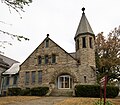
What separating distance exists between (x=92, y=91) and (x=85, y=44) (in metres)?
8.63

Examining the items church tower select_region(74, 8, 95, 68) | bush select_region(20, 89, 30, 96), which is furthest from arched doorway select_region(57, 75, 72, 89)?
bush select_region(20, 89, 30, 96)

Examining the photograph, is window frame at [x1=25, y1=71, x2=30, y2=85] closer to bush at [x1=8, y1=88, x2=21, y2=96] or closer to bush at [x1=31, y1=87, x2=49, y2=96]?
bush at [x1=8, y1=88, x2=21, y2=96]

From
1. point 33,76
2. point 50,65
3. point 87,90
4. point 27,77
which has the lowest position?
point 87,90

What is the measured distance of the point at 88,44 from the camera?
1221 inches

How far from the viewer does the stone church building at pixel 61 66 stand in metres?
29.2

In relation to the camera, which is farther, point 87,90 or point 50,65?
point 50,65

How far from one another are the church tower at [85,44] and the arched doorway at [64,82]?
3161mm

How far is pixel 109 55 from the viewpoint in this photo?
39250 mm

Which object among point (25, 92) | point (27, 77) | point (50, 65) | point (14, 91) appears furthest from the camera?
point (27, 77)

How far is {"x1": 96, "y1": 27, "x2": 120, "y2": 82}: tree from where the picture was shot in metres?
37.5

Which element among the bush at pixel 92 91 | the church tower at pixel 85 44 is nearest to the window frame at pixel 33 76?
the church tower at pixel 85 44

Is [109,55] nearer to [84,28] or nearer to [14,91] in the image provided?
[84,28]

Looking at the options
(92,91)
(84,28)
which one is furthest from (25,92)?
(84,28)

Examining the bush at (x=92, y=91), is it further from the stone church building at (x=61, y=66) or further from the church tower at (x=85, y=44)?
the church tower at (x=85, y=44)
